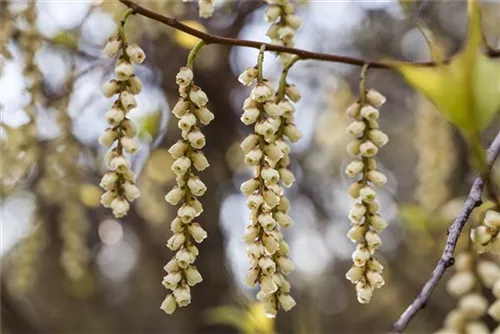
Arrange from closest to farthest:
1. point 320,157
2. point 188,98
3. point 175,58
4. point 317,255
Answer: point 188,98, point 175,58, point 320,157, point 317,255

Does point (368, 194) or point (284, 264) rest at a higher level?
point (368, 194)

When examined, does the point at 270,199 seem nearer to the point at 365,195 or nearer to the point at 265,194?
the point at 265,194

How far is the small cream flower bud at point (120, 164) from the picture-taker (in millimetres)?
1125

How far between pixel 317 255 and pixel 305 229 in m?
1.14

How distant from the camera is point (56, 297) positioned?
25.2ft

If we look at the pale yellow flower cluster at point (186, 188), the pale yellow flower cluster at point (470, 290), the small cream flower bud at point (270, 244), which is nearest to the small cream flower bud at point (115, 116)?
the pale yellow flower cluster at point (186, 188)

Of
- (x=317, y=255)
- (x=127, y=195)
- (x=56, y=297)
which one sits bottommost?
(x=56, y=297)

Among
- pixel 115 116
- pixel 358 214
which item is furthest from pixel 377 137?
pixel 115 116

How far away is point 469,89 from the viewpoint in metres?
0.71

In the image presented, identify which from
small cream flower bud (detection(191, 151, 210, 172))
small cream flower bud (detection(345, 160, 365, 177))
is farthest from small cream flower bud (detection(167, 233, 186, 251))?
small cream flower bud (detection(345, 160, 365, 177))

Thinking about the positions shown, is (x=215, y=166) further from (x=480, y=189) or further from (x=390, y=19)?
(x=480, y=189)

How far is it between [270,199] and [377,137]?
227 millimetres

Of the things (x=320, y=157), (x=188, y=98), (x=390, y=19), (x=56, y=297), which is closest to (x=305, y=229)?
(x=320, y=157)

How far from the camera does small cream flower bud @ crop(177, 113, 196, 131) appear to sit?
1064 millimetres
